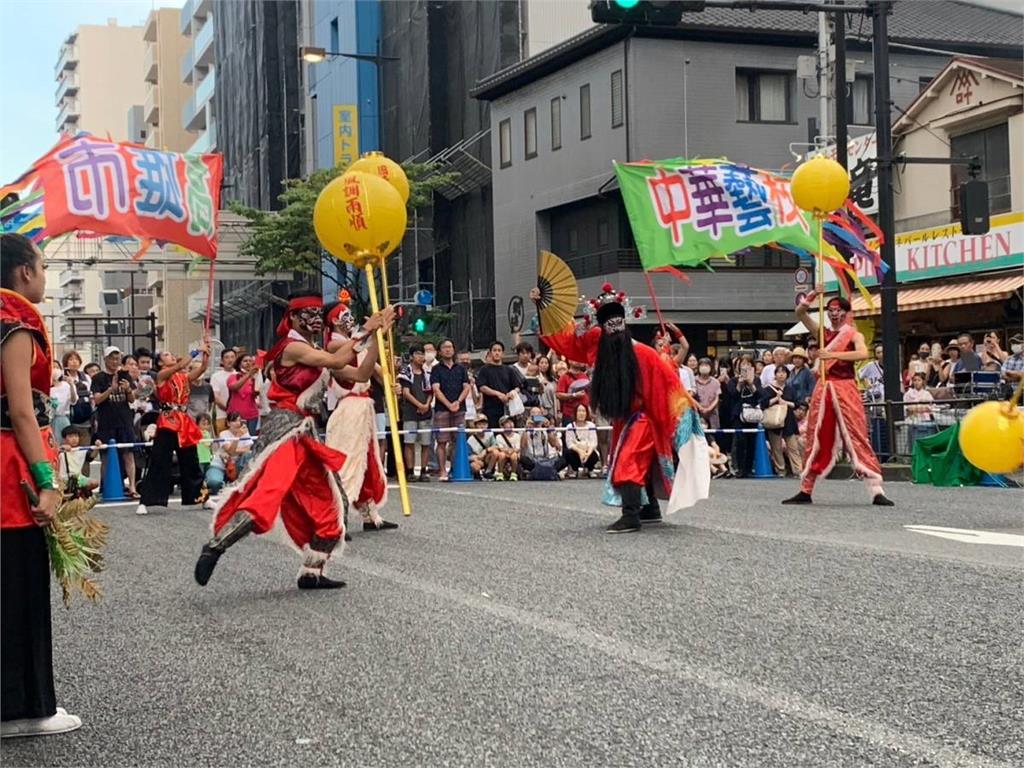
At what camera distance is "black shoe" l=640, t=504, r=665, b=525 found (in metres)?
11.5

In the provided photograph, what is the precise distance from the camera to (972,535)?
10547 mm

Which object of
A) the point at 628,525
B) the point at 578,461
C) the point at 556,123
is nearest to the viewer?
the point at 628,525

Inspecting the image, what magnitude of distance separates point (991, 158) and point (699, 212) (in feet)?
50.6

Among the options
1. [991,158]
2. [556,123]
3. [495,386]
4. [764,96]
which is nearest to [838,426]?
[495,386]

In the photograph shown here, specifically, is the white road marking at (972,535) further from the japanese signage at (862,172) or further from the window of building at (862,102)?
the window of building at (862,102)

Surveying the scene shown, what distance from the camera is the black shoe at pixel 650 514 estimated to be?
1151 cm

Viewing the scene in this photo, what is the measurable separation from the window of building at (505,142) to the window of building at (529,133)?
2.78ft

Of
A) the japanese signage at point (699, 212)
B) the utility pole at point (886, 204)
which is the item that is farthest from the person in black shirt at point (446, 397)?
the utility pole at point (886, 204)

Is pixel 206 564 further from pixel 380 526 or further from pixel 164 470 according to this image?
pixel 164 470

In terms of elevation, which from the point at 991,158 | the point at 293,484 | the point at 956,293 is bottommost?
the point at 293,484

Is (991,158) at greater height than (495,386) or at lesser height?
greater

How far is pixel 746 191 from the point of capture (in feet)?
53.4

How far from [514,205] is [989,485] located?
2737cm

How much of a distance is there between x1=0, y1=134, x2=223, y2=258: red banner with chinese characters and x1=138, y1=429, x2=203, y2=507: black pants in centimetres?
209
